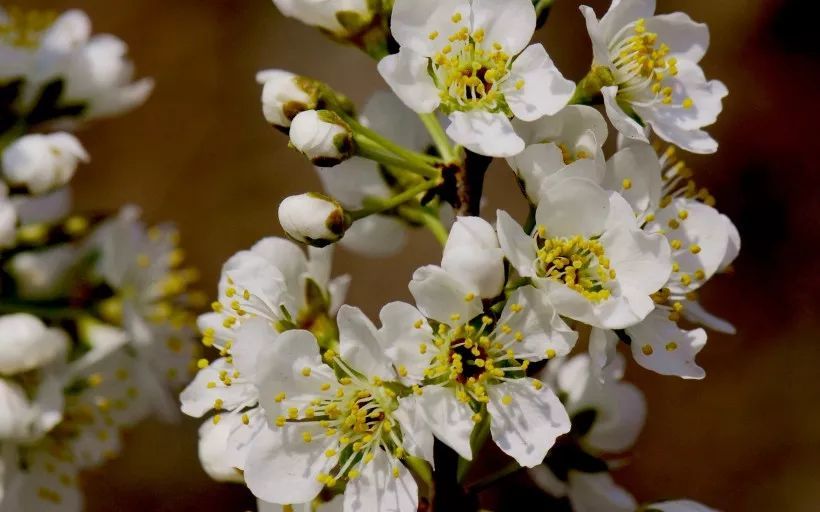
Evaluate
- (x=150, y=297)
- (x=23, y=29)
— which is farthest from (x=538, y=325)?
(x=23, y=29)

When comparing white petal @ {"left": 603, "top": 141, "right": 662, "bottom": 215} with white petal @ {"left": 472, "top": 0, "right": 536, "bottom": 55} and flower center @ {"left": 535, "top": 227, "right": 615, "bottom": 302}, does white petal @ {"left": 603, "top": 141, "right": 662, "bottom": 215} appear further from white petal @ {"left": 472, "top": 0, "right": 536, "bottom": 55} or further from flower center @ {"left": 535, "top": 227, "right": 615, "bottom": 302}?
white petal @ {"left": 472, "top": 0, "right": 536, "bottom": 55}

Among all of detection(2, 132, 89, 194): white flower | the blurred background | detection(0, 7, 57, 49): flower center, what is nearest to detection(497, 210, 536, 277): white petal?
detection(2, 132, 89, 194): white flower

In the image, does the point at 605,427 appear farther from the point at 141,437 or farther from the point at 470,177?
the point at 141,437

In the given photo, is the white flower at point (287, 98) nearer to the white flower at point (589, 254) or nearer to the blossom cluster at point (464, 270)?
the blossom cluster at point (464, 270)

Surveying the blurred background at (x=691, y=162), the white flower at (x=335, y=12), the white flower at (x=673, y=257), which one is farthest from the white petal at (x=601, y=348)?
the blurred background at (x=691, y=162)

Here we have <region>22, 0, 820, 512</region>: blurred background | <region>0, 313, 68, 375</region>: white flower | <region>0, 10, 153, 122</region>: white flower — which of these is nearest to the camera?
<region>0, 313, 68, 375</region>: white flower

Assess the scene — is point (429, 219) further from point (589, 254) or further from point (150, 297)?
point (150, 297)
